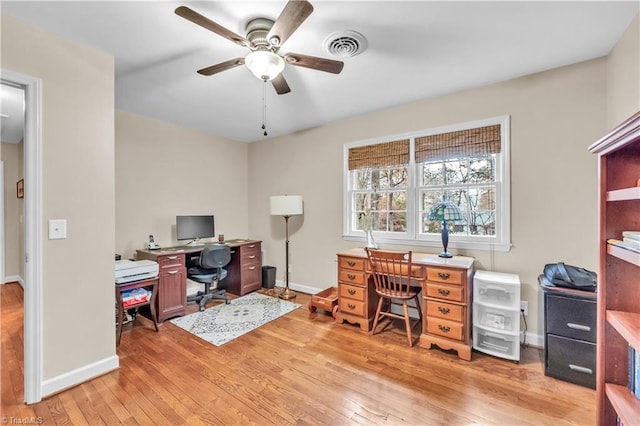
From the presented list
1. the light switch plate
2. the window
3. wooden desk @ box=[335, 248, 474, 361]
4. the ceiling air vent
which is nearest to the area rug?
wooden desk @ box=[335, 248, 474, 361]

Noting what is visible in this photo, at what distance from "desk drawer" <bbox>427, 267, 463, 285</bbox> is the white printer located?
274cm

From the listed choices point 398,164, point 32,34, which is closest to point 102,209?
point 32,34

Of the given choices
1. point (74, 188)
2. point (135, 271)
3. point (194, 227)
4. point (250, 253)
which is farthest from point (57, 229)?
point (250, 253)

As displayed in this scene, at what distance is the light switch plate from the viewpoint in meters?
1.82

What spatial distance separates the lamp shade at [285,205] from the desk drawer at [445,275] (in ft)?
6.52

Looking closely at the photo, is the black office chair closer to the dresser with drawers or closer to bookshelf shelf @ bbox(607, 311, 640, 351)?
the dresser with drawers

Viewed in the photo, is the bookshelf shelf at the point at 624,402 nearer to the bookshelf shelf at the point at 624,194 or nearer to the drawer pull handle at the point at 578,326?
the bookshelf shelf at the point at 624,194

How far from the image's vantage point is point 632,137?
0.83 m

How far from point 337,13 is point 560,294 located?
8.15ft

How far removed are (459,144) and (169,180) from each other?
3.72m

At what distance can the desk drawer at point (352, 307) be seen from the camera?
111 inches

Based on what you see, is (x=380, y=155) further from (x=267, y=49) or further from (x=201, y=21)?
(x=201, y=21)

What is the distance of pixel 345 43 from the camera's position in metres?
1.94

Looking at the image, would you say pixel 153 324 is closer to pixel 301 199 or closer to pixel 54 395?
pixel 54 395
